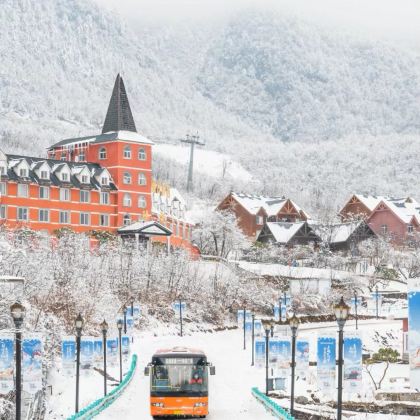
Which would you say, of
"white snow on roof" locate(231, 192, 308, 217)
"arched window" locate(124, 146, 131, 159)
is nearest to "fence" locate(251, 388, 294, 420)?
"arched window" locate(124, 146, 131, 159)

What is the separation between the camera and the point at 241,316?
69125 mm

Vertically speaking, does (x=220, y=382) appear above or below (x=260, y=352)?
below

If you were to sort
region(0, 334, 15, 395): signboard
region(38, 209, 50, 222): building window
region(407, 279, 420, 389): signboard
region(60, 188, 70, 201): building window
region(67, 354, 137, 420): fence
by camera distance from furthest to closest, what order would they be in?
region(60, 188, 70, 201): building window → region(38, 209, 50, 222): building window → region(407, 279, 420, 389): signboard → region(67, 354, 137, 420): fence → region(0, 334, 15, 395): signboard

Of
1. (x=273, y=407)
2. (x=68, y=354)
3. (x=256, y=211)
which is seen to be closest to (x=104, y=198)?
(x=256, y=211)

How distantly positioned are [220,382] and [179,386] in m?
13.0

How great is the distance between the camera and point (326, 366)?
33.8 meters

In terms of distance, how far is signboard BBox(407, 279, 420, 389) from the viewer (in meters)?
35.8

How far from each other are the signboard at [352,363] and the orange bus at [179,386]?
467 cm

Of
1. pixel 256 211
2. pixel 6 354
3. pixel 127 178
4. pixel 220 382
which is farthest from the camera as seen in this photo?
pixel 256 211

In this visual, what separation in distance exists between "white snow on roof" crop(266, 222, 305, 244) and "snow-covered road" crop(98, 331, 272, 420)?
41.1m

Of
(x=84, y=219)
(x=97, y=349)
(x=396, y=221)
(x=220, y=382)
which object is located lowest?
(x=220, y=382)

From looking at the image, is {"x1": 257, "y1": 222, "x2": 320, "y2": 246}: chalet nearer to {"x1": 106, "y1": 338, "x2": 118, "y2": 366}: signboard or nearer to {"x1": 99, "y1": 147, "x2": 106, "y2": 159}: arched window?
{"x1": 99, "y1": 147, "x2": 106, "y2": 159}: arched window

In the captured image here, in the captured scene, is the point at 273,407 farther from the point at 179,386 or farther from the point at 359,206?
the point at 359,206

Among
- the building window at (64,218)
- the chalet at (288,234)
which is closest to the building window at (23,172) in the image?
the building window at (64,218)
